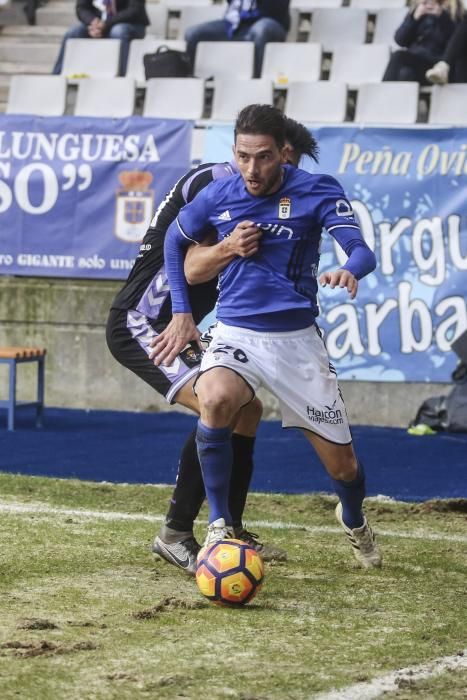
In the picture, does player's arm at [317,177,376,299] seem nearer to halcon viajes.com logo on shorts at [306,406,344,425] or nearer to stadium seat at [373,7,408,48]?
halcon viajes.com logo on shorts at [306,406,344,425]

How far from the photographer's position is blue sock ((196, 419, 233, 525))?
18.7 feet

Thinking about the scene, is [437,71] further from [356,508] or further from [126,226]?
[356,508]

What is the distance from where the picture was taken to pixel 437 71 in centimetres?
1294

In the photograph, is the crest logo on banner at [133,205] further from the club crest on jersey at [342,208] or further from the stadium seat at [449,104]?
the club crest on jersey at [342,208]

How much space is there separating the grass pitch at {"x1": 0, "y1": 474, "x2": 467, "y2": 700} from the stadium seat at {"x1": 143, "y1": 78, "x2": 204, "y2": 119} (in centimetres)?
654

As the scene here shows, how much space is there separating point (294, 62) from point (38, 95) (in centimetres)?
263

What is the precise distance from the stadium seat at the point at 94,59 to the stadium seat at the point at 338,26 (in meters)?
2.16

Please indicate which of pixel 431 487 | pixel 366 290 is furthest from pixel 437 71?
pixel 431 487

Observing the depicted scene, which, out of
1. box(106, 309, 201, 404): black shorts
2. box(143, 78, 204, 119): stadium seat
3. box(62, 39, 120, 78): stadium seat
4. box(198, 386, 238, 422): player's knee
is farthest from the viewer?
box(62, 39, 120, 78): stadium seat

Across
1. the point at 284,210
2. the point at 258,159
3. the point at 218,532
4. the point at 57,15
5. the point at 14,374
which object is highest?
the point at 57,15

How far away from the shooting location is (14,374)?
38.5ft

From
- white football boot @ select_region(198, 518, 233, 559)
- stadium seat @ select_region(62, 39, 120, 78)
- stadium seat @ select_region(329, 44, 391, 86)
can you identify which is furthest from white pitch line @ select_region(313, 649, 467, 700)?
stadium seat @ select_region(62, 39, 120, 78)

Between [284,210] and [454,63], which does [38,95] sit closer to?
[454,63]

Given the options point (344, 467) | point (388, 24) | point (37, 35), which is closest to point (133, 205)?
point (388, 24)
